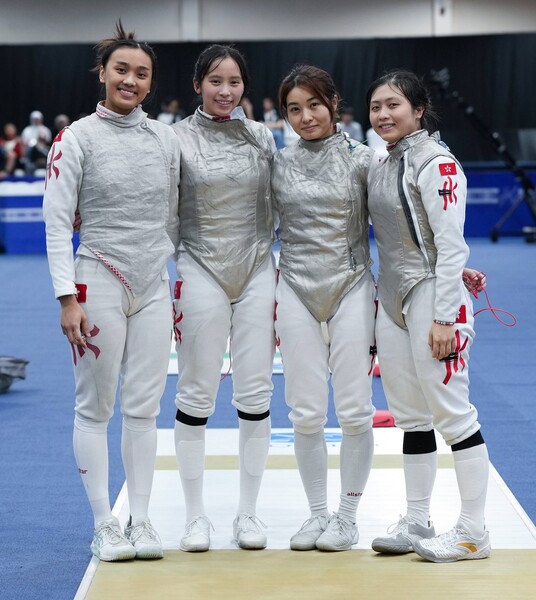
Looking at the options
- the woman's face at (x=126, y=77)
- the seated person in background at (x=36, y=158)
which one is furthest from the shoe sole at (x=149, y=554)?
the seated person in background at (x=36, y=158)

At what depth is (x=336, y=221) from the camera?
2.72m

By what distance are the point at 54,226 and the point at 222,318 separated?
1.68 ft

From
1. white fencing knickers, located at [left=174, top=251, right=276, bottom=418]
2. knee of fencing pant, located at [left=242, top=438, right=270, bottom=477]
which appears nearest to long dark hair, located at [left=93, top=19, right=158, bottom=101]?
white fencing knickers, located at [left=174, top=251, right=276, bottom=418]

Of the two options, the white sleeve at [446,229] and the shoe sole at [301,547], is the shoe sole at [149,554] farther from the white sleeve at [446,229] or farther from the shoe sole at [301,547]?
the white sleeve at [446,229]

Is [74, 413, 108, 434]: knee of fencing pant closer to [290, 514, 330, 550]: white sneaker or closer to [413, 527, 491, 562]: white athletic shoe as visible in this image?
[290, 514, 330, 550]: white sneaker

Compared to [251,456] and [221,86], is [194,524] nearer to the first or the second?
[251,456]

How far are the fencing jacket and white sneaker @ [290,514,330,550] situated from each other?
0.80 m

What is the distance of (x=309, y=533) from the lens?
2.78 metres

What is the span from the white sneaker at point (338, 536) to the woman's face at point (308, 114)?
1057 mm

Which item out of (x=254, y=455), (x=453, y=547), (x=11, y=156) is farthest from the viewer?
(x=11, y=156)

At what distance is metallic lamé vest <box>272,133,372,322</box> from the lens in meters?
2.71

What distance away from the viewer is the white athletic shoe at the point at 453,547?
261 cm

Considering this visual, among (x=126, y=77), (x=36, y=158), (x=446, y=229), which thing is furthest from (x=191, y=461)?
(x=36, y=158)

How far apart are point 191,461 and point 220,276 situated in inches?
20.7
